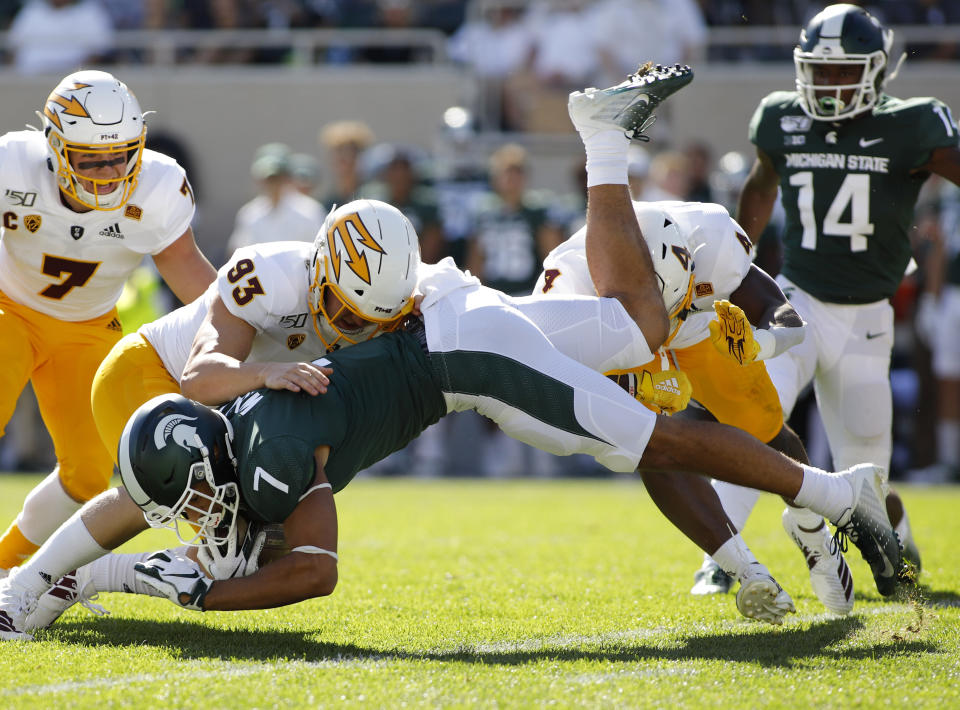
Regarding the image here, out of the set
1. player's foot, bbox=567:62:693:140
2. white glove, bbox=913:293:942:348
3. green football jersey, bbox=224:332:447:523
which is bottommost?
white glove, bbox=913:293:942:348

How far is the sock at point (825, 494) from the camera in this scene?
11.2ft

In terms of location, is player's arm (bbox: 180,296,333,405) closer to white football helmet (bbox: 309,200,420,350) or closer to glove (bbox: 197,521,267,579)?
white football helmet (bbox: 309,200,420,350)

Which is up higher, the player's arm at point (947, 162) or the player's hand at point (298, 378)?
the player's arm at point (947, 162)

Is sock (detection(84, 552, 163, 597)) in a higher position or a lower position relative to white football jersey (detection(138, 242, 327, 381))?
lower

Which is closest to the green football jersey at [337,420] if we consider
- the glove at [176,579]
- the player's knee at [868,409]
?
the glove at [176,579]

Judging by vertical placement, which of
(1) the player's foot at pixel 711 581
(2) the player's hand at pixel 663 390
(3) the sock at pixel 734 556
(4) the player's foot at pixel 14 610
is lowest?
(1) the player's foot at pixel 711 581

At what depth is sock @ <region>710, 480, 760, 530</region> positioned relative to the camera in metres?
4.32

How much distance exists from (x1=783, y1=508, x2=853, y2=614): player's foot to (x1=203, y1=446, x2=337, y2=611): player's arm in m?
1.55

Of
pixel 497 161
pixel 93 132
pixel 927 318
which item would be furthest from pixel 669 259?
pixel 927 318

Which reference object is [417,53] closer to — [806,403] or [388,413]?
[806,403]

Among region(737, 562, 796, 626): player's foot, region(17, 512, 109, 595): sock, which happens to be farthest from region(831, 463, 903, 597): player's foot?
region(17, 512, 109, 595): sock

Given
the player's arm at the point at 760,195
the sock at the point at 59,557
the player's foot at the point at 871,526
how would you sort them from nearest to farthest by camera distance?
the sock at the point at 59,557 < the player's foot at the point at 871,526 < the player's arm at the point at 760,195

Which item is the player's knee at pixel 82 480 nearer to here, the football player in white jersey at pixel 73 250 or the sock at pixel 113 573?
the football player in white jersey at pixel 73 250

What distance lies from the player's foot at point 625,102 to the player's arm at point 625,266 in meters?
0.28
